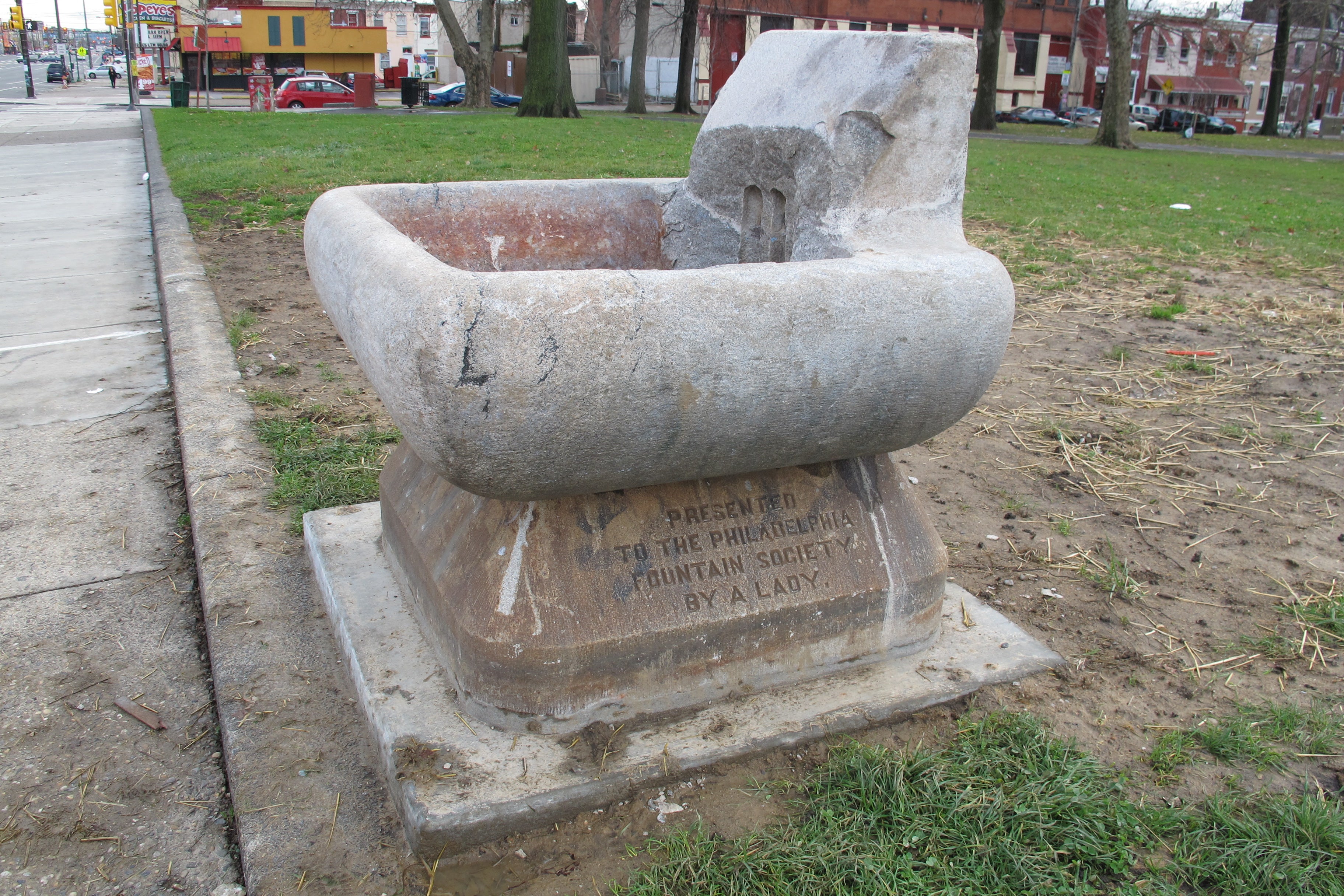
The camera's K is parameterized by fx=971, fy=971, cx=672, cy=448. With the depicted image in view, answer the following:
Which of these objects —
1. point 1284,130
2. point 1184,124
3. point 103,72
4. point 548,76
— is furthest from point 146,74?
point 1284,130

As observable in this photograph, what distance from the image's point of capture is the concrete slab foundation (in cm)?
190

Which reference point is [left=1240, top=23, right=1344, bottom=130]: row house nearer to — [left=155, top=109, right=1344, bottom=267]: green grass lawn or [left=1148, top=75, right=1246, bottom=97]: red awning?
[left=1148, top=75, right=1246, bottom=97]: red awning

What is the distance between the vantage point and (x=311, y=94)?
31.0m

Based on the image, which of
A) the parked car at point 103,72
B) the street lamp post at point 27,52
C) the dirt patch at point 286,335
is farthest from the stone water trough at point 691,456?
the parked car at point 103,72

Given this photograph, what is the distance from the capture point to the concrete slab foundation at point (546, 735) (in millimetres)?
1903

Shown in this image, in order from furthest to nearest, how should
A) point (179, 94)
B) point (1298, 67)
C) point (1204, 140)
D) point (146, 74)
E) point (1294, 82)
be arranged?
point (1294, 82) < point (1298, 67) < point (146, 74) < point (1204, 140) < point (179, 94)

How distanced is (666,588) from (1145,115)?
50.4 metres

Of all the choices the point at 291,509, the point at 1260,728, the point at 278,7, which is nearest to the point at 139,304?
the point at 291,509

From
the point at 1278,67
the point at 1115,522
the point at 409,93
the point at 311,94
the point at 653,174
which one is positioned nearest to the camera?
the point at 1115,522

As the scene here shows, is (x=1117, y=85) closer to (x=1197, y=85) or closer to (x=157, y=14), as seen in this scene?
(x=157, y=14)

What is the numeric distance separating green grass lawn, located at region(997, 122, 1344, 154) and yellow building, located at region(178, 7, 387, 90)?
29560 millimetres

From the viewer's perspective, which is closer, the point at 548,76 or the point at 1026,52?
the point at 548,76

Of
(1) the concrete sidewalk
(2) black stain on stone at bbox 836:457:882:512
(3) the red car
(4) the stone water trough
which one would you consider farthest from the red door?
(2) black stain on stone at bbox 836:457:882:512

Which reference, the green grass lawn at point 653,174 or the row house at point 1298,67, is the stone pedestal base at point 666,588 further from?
the row house at point 1298,67
